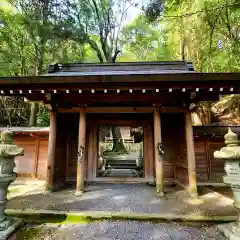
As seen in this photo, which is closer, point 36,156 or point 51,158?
point 51,158

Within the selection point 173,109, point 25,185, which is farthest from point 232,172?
point 25,185

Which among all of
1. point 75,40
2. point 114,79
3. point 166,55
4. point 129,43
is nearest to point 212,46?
point 166,55

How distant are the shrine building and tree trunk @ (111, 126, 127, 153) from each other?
9.75 m

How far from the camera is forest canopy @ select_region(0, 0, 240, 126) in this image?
9.62 meters

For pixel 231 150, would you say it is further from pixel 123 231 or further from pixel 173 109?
pixel 173 109

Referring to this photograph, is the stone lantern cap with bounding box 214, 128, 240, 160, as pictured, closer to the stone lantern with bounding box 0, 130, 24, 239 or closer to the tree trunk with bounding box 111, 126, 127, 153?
the stone lantern with bounding box 0, 130, 24, 239

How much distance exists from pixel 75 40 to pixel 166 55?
6711mm

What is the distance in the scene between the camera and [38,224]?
3248mm

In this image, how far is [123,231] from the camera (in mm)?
2953

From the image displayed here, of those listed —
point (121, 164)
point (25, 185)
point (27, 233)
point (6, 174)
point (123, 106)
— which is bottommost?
point (27, 233)

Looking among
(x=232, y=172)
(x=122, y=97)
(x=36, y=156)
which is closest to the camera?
(x=232, y=172)

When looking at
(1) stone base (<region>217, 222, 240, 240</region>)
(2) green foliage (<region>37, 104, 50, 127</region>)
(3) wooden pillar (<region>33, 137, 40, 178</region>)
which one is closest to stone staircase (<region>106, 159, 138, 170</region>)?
(3) wooden pillar (<region>33, 137, 40, 178</region>)

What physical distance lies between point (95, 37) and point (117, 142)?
9.02m

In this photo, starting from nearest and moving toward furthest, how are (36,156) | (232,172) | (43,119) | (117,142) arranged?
1. (232,172)
2. (36,156)
3. (43,119)
4. (117,142)
